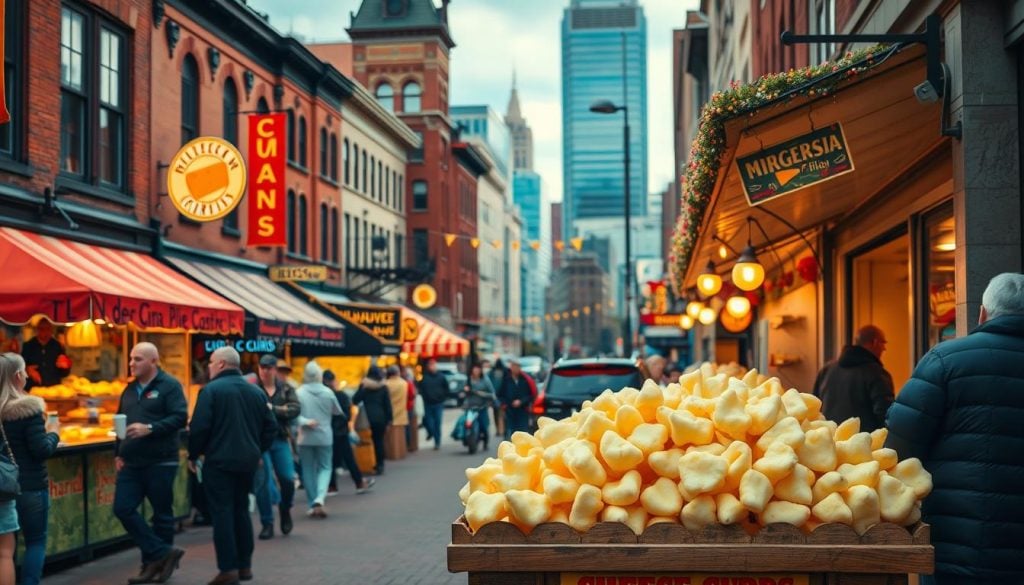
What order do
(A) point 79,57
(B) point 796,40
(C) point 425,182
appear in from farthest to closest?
1. (C) point 425,182
2. (A) point 79,57
3. (B) point 796,40

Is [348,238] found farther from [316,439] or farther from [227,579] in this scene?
[227,579]

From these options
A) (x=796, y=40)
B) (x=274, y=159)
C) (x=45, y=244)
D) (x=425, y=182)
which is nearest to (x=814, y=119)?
(x=796, y=40)

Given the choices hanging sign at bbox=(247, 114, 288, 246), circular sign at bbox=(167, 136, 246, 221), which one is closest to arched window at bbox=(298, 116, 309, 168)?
hanging sign at bbox=(247, 114, 288, 246)

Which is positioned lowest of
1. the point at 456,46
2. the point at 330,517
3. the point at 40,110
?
the point at 330,517

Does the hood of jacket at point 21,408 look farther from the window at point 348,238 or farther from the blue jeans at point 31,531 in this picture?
the window at point 348,238

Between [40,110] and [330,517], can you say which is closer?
[330,517]

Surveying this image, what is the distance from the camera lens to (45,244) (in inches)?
677

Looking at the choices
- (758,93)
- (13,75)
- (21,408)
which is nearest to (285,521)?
(21,408)

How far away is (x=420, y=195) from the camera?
66000 millimetres

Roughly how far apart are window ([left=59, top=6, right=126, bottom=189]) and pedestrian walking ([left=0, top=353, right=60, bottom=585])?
11068 mm

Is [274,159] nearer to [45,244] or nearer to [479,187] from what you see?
[45,244]

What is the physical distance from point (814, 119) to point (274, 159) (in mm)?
17001

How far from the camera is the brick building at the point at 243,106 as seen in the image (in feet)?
77.7

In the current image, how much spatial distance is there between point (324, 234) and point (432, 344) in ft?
21.1
